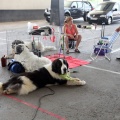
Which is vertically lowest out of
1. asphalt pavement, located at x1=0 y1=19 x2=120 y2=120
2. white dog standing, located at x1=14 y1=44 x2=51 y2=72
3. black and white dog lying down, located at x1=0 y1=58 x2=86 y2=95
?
asphalt pavement, located at x1=0 y1=19 x2=120 y2=120

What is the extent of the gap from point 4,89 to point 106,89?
6.50ft

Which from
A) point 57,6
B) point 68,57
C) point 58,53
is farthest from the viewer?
point 57,6

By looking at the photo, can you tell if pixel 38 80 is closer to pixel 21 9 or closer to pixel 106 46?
pixel 106 46

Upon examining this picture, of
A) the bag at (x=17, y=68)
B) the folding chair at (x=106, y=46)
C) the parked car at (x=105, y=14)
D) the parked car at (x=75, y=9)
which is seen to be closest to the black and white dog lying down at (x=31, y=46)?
the bag at (x=17, y=68)

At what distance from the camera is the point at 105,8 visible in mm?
15984

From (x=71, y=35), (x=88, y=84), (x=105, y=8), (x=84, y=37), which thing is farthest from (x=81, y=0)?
(x=88, y=84)

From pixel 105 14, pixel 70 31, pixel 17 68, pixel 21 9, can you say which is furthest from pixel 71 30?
pixel 21 9

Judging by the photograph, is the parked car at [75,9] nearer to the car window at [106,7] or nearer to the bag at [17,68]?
the car window at [106,7]

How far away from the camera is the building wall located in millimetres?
17511

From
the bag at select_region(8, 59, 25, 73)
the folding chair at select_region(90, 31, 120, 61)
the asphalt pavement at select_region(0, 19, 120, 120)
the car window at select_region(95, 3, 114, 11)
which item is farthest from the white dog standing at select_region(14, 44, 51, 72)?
the car window at select_region(95, 3, 114, 11)

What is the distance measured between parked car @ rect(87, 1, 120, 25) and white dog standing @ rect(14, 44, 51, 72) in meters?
11.0

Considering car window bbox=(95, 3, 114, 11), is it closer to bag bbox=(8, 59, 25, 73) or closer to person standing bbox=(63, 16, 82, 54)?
person standing bbox=(63, 16, 82, 54)

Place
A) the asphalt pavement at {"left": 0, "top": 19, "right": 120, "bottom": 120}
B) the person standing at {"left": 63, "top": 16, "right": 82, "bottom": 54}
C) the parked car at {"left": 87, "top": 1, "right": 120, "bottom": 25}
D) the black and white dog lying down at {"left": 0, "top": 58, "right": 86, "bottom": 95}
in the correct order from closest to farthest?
1. the asphalt pavement at {"left": 0, "top": 19, "right": 120, "bottom": 120}
2. the black and white dog lying down at {"left": 0, "top": 58, "right": 86, "bottom": 95}
3. the person standing at {"left": 63, "top": 16, "right": 82, "bottom": 54}
4. the parked car at {"left": 87, "top": 1, "right": 120, "bottom": 25}

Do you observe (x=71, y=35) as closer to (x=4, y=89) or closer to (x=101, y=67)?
(x=101, y=67)
